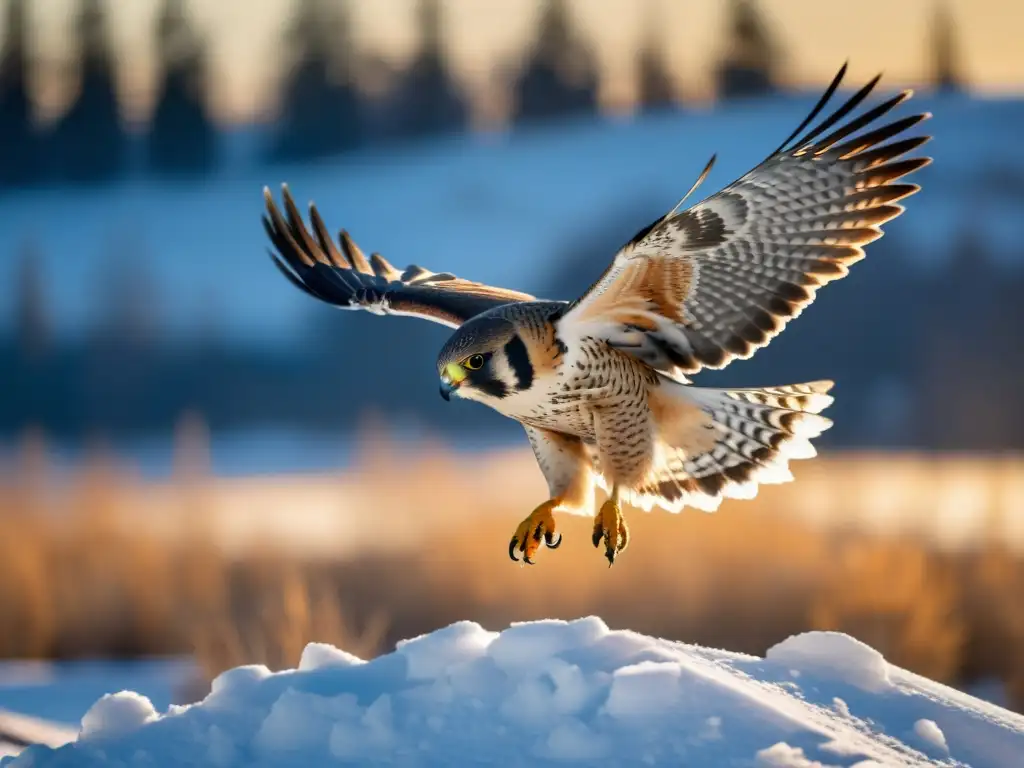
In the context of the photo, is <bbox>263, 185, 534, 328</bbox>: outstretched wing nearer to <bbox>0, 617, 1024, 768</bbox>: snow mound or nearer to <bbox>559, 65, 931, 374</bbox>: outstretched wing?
<bbox>559, 65, 931, 374</bbox>: outstretched wing

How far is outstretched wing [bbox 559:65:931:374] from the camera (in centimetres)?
363

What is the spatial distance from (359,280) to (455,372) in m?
1.31

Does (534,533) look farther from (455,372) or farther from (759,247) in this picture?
(759,247)

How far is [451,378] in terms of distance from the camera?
3.69 meters

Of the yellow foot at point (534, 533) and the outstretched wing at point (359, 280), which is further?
the outstretched wing at point (359, 280)

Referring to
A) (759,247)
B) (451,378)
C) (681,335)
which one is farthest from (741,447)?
(451,378)

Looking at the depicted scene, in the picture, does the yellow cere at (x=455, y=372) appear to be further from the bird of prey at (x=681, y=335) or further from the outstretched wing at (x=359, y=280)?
the outstretched wing at (x=359, y=280)

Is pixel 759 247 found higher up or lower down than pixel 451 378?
higher up

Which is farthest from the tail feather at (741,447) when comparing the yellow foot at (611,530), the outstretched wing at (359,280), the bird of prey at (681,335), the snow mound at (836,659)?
the snow mound at (836,659)

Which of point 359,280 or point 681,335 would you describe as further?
point 359,280

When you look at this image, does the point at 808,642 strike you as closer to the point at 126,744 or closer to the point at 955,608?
the point at 126,744

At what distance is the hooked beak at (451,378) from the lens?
12.0ft

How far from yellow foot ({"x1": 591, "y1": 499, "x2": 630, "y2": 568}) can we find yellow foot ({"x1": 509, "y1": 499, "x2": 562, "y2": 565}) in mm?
182

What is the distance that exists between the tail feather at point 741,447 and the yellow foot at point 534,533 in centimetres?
33
